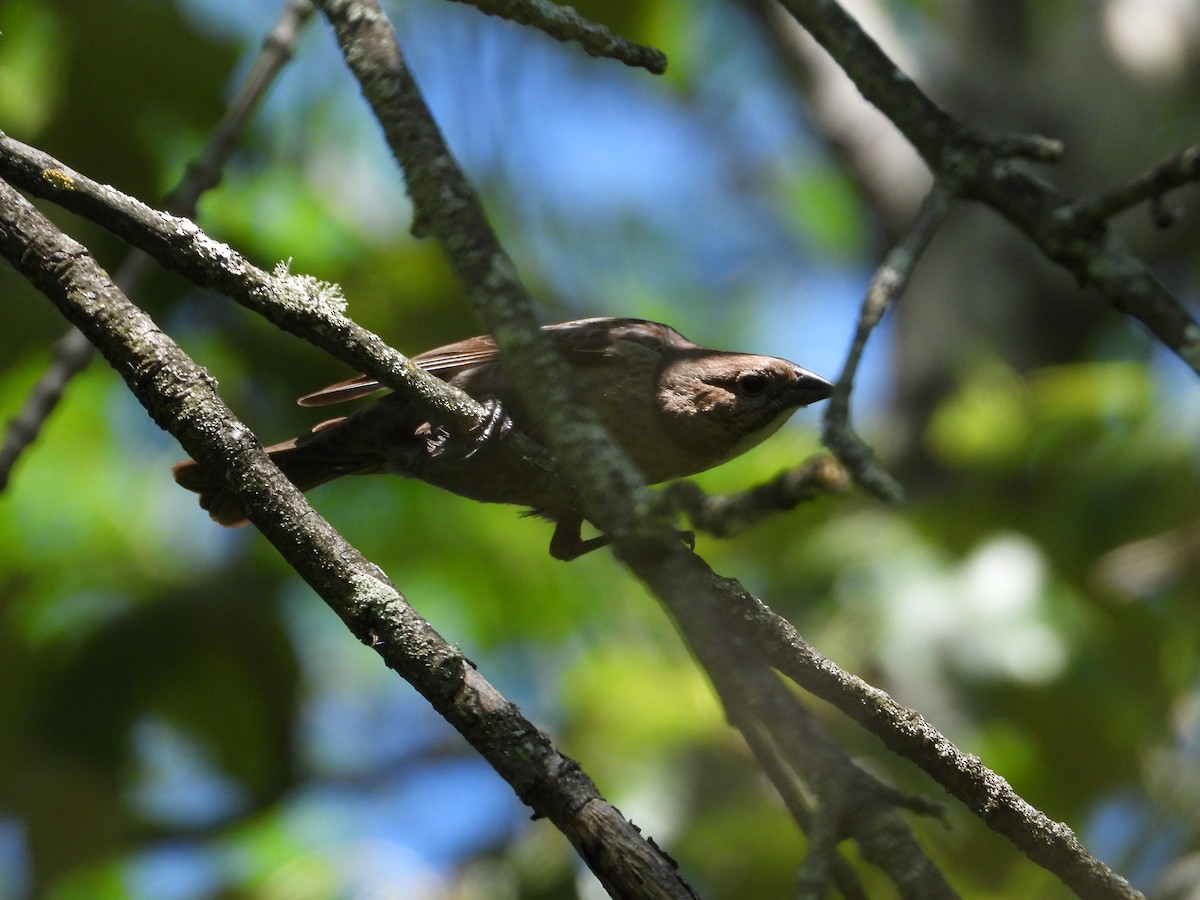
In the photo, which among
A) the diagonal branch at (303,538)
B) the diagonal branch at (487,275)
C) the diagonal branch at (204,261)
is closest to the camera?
the diagonal branch at (487,275)

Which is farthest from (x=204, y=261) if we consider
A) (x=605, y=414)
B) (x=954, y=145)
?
(x=954, y=145)

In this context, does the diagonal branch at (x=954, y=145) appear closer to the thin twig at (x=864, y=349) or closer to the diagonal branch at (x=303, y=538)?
the thin twig at (x=864, y=349)

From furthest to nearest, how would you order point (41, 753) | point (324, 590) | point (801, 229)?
point (801, 229) < point (41, 753) < point (324, 590)

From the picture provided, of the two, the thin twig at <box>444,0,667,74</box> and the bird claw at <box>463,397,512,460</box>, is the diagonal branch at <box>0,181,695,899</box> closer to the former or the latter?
the bird claw at <box>463,397,512,460</box>

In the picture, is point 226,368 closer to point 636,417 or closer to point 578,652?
point 636,417

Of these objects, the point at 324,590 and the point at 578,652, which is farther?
the point at 578,652

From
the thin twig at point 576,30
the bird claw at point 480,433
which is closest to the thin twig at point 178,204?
the bird claw at point 480,433

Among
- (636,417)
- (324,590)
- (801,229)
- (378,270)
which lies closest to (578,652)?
(378,270)
